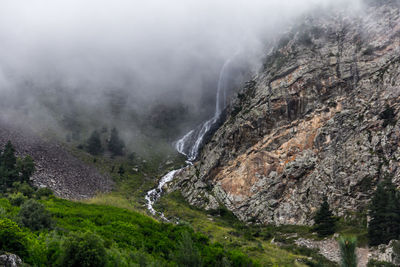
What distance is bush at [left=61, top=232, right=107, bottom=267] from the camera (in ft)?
49.2

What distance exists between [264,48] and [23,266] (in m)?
88.5

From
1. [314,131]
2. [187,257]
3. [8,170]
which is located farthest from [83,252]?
[314,131]

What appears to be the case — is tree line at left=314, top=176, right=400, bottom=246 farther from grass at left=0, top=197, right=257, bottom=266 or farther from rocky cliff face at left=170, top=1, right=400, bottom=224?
grass at left=0, top=197, right=257, bottom=266

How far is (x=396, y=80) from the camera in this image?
48.6m

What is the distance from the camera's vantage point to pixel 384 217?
34.0 meters

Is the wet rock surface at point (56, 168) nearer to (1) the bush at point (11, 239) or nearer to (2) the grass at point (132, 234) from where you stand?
(2) the grass at point (132, 234)

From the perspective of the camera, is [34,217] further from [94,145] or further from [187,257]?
[94,145]

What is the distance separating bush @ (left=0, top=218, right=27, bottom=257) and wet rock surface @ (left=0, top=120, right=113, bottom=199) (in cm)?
3805

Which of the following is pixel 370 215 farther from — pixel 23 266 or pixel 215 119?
pixel 215 119

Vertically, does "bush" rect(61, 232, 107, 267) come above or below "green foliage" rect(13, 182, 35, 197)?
below

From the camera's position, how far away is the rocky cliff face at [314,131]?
1779 inches

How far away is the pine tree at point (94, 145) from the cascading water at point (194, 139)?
70.8 feet

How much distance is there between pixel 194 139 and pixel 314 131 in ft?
156

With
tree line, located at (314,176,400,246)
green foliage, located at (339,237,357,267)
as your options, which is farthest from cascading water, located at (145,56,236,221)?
green foliage, located at (339,237,357,267)
